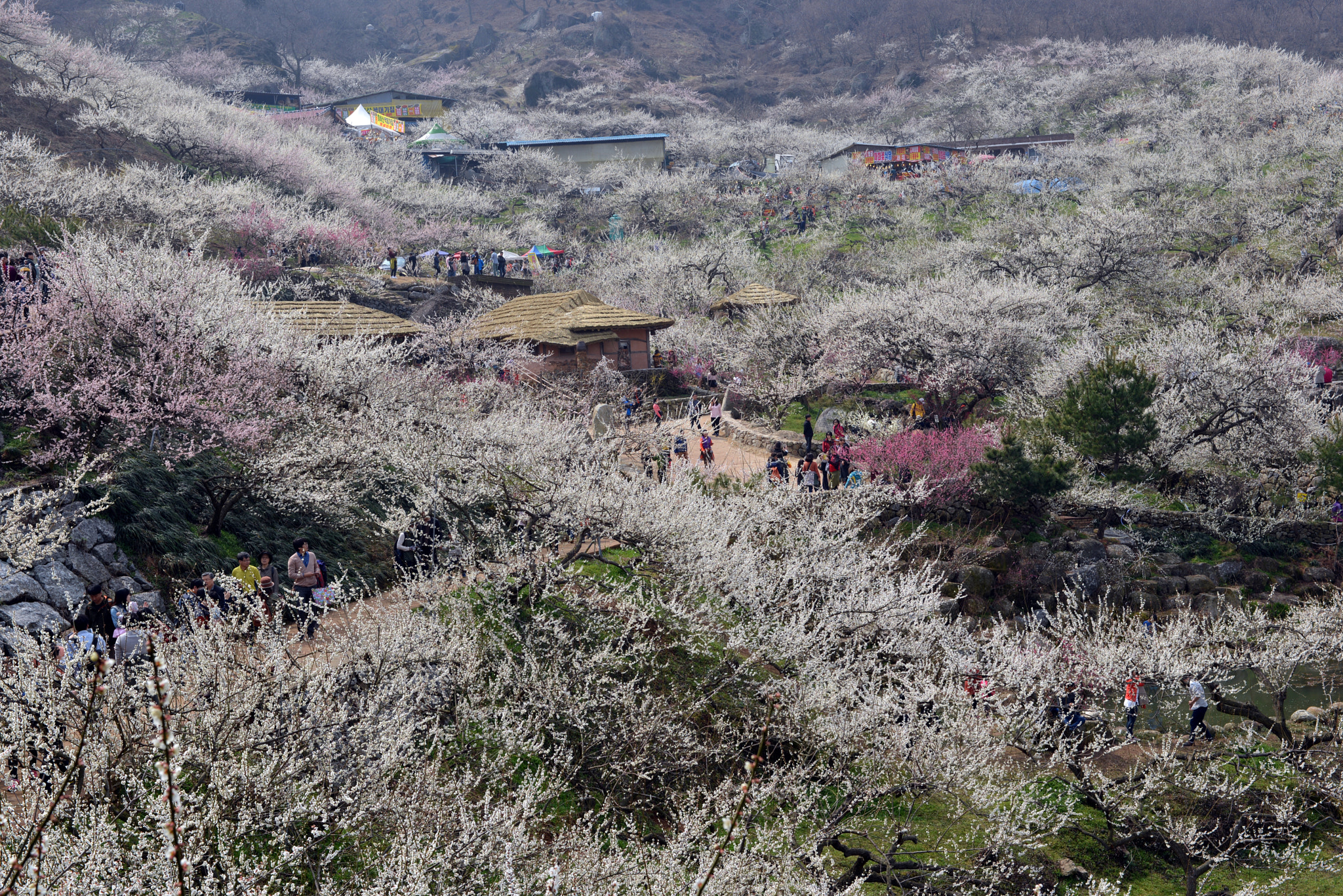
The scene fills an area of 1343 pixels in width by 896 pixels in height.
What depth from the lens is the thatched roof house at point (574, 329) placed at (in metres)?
30.8

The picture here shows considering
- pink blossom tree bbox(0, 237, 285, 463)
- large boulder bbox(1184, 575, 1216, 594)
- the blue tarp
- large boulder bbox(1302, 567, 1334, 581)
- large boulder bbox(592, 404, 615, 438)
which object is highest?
the blue tarp

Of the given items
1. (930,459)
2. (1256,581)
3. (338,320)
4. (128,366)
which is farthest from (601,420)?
(1256,581)

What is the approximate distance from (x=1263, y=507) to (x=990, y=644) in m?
14.1

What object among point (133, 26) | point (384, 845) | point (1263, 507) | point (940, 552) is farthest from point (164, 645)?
point (133, 26)

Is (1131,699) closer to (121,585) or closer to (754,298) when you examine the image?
(121,585)

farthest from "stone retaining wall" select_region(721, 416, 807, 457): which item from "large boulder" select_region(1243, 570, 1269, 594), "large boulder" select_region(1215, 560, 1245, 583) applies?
"large boulder" select_region(1243, 570, 1269, 594)

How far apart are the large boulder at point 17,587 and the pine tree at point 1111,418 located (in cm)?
2372

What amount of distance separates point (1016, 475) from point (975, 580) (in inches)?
120

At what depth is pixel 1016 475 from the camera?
74.5ft

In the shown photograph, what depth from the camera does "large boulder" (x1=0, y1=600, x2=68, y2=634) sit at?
10.5 m

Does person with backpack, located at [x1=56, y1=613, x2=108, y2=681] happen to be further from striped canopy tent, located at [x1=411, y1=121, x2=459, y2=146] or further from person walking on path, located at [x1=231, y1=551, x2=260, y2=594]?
striped canopy tent, located at [x1=411, y1=121, x2=459, y2=146]

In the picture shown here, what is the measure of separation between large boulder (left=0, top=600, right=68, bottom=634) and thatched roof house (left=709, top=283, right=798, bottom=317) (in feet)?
94.9

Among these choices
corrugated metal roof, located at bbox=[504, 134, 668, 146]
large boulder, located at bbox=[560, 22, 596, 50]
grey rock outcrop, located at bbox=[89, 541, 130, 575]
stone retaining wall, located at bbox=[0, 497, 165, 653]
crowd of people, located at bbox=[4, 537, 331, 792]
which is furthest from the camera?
large boulder, located at bbox=[560, 22, 596, 50]

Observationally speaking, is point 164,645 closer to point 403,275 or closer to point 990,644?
point 990,644
